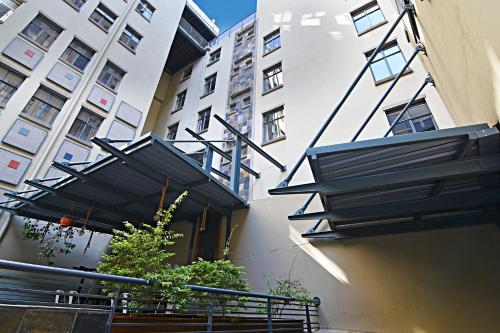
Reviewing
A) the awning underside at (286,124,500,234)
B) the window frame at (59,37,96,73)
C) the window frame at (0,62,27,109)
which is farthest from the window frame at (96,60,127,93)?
the awning underside at (286,124,500,234)

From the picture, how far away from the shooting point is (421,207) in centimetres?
465

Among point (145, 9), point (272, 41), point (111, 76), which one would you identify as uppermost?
point (145, 9)

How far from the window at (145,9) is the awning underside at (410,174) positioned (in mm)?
15968

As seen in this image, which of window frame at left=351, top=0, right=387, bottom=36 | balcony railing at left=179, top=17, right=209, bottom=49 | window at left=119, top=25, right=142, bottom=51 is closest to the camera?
window frame at left=351, top=0, right=387, bottom=36

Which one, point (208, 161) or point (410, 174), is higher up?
point (208, 161)

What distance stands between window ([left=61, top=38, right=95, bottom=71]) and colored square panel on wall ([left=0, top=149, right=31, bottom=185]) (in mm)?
4804

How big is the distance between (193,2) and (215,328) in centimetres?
2251

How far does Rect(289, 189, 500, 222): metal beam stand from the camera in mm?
4191

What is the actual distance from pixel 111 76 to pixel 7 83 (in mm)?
4184

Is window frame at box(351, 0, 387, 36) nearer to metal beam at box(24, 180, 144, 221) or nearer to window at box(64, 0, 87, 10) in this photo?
metal beam at box(24, 180, 144, 221)

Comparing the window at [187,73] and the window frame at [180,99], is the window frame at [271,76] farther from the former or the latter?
the window at [187,73]

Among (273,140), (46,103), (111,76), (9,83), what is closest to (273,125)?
(273,140)

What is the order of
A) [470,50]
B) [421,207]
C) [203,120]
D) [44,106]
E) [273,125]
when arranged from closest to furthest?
[470,50], [421,207], [44,106], [273,125], [203,120]

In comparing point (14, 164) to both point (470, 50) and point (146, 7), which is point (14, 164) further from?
point (146, 7)
